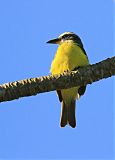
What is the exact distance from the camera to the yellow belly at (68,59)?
5.79 meters

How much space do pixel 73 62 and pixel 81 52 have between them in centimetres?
41

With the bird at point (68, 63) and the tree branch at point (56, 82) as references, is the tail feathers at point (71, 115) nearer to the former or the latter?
the bird at point (68, 63)

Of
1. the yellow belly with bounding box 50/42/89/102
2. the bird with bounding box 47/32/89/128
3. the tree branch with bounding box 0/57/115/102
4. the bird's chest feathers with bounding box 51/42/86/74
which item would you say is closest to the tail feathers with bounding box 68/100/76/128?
the bird with bounding box 47/32/89/128

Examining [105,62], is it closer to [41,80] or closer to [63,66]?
[41,80]

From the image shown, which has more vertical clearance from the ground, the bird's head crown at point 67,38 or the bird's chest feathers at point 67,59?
the bird's head crown at point 67,38

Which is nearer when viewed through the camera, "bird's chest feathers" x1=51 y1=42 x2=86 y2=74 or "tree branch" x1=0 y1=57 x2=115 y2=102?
"tree branch" x1=0 y1=57 x2=115 y2=102

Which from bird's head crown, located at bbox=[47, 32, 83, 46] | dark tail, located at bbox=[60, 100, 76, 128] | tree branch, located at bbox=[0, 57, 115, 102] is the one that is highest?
bird's head crown, located at bbox=[47, 32, 83, 46]

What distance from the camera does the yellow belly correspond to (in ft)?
19.0

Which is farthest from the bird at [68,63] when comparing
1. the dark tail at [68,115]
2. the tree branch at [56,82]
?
the tree branch at [56,82]

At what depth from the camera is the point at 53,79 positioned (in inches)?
157

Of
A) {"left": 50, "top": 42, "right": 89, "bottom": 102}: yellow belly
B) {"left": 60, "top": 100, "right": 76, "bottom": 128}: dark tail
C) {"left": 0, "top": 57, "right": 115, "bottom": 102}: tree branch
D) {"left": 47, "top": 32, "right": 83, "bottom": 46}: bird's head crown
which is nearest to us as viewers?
{"left": 0, "top": 57, "right": 115, "bottom": 102}: tree branch

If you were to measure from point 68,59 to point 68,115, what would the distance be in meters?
1.12

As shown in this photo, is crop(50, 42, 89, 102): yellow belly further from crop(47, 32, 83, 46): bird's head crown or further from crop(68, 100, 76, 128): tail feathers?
crop(47, 32, 83, 46): bird's head crown

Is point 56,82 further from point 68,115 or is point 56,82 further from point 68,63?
point 68,115
